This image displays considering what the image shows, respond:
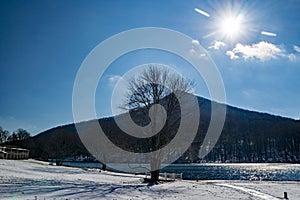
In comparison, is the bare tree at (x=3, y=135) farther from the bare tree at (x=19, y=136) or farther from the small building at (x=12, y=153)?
the small building at (x=12, y=153)

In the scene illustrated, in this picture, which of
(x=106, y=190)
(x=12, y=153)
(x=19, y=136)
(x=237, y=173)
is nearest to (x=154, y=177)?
(x=106, y=190)

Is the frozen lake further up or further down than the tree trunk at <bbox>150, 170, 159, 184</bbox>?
further down

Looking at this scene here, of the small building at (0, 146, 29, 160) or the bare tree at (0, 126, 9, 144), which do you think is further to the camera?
the bare tree at (0, 126, 9, 144)

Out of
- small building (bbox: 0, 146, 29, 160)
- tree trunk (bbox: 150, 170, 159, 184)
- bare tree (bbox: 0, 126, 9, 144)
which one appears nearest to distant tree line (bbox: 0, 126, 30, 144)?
bare tree (bbox: 0, 126, 9, 144)

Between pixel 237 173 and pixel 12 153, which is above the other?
pixel 12 153

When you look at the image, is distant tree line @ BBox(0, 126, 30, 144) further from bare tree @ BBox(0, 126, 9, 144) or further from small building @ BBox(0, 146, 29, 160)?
small building @ BBox(0, 146, 29, 160)

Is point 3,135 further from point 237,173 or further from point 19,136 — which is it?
point 237,173

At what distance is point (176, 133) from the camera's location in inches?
1312

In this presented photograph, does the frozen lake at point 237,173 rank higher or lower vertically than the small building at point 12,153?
lower

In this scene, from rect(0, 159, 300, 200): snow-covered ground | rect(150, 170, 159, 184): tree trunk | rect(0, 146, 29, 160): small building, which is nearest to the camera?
rect(0, 159, 300, 200): snow-covered ground

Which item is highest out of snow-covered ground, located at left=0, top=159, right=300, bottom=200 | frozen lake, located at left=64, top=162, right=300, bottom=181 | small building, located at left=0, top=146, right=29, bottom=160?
small building, located at left=0, top=146, right=29, bottom=160

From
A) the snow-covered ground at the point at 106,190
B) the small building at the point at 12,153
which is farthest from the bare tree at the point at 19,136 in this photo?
the snow-covered ground at the point at 106,190

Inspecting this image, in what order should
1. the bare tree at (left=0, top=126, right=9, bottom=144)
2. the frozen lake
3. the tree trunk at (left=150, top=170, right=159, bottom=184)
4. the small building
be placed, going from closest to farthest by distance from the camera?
the tree trunk at (left=150, top=170, right=159, bottom=184) < the small building < the frozen lake < the bare tree at (left=0, top=126, right=9, bottom=144)

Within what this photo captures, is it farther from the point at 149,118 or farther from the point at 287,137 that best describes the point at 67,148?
the point at 287,137
